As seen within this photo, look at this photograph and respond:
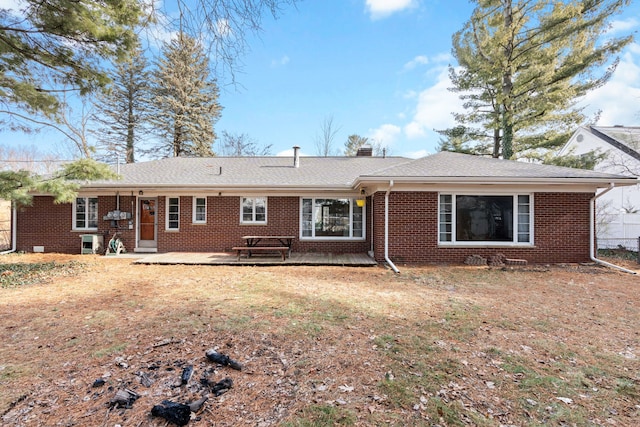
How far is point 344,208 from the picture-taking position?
36.6 feet

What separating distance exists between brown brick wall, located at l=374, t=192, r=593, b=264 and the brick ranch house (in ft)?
0.10

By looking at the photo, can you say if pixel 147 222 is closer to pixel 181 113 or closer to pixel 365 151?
pixel 365 151

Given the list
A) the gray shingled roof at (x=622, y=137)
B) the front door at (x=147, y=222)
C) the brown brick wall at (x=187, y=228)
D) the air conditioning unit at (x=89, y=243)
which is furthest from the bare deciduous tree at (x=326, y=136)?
the air conditioning unit at (x=89, y=243)

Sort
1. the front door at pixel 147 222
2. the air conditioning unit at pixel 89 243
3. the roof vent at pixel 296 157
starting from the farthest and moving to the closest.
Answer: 1. the roof vent at pixel 296 157
2. the front door at pixel 147 222
3. the air conditioning unit at pixel 89 243

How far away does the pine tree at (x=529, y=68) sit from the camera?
42.3 ft

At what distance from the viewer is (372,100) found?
51.0 ft

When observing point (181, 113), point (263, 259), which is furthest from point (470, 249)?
point (181, 113)

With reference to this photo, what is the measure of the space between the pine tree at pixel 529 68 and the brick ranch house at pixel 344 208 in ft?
20.8

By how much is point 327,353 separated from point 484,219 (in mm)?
7849

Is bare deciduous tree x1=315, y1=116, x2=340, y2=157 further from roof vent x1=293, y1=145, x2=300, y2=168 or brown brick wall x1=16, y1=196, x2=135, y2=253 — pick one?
brown brick wall x1=16, y1=196, x2=135, y2=253

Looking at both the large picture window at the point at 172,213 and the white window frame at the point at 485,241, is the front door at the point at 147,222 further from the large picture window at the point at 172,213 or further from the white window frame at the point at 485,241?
the white window frame at the point at 485,241

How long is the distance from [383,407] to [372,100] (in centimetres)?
1514

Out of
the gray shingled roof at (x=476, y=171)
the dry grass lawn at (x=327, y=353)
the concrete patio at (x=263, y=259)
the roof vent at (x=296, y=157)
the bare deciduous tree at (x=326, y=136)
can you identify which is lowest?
the dry grass lawn at (x=327, y=353)

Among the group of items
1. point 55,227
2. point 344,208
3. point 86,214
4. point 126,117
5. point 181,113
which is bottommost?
point 55,227
